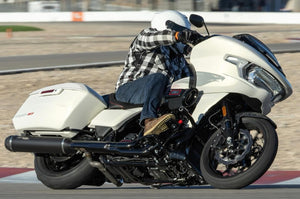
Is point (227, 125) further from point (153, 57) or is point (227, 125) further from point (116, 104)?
point (116, 104)

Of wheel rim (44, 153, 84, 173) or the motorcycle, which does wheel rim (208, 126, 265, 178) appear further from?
wheel rim (44, 153, 84, 173)

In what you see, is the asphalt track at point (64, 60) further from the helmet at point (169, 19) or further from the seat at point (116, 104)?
the helmet at point (169, 19)

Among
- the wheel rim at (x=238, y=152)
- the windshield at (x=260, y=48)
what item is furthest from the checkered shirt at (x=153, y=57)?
the wheel rim at (x=238, y=152)

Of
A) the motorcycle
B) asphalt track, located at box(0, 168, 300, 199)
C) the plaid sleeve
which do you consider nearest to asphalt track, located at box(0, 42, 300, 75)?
asphalt track, located at box(0, 168, 300, 199)

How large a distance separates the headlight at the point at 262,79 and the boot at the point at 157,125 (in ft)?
2.29

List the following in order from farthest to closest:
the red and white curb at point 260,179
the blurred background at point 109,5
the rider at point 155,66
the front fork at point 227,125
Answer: the blurred background at point 109,5 < the red and white curb at point 260,179 < the rider at point 155,66 < the front fork at point 227,125

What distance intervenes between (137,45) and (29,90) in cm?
713

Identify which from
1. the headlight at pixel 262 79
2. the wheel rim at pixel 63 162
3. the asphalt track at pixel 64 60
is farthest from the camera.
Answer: the asphalt track at pixel 64 60

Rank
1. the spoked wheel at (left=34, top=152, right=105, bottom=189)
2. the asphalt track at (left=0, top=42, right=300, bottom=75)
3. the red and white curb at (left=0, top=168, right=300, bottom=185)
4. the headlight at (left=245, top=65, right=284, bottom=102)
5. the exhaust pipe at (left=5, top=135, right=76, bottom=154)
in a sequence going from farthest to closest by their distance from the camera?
1. the asphalt track at (left=0, top=42, right=300, bottom=75)
2. the red and white curb at (left=0, top=168, right=300, bottom=185)
3. the spoked wheel at (left=34, top=152, right=105, bottom=189)
4. the exhaust pipe at (left=5, top=135, right=76, bottom=154)
5. the headlight at (left=245, top=65, right=284, bottom=102)

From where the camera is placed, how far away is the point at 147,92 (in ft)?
17.9

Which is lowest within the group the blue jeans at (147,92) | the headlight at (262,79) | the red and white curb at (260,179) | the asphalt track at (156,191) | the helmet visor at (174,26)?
the red and white curb at (260,179)

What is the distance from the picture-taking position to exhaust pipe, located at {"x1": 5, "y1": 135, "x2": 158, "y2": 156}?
5418 millimetres

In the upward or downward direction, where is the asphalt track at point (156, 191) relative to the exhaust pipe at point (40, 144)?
downward

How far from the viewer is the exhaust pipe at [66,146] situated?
542cm
